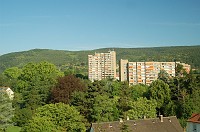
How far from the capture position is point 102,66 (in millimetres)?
151125

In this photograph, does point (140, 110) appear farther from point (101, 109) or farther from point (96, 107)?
point (96, 107)

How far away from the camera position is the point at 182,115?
51.6 metres

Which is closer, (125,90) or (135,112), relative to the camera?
(135,112)

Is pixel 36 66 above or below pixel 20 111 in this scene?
above

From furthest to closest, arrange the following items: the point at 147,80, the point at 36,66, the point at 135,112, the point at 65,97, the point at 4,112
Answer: the point at 147,80 < the point at 36,66 < the point at 65,97 < the point at 135,112 < the point at 4,112

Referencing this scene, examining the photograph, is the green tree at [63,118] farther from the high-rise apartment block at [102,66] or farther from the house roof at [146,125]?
the high-rise apartment block at [102,66]

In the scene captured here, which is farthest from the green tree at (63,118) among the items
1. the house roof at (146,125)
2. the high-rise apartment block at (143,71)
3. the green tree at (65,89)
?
the high-rise apartment block at (143,71)

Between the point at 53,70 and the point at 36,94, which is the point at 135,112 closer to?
the point at 36,94

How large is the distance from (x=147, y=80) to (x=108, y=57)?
26.3m

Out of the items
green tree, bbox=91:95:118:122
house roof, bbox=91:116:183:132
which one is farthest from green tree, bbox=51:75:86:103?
house roof, bbox=91:116:183:132

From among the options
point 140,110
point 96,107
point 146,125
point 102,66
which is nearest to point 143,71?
point 102,66

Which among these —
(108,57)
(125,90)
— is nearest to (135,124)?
(125,90)

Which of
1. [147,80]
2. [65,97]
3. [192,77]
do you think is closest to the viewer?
[65,97]

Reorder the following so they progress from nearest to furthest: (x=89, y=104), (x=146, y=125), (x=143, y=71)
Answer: (x=146, y=125), (x=89, y=104), (x=143, y=71)
